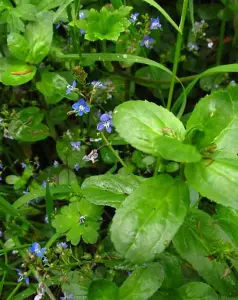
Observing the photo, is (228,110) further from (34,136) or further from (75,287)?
(34,136)

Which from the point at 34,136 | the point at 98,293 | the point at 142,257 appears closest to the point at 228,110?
the point at 142,257

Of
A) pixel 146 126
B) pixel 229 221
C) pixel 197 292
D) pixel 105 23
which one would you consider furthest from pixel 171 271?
pixel 105 23

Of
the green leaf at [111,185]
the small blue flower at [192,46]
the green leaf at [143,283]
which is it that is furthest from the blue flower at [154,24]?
the green leaf at [143,283]

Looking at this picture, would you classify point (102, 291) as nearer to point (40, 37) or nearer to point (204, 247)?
point (204, 247)

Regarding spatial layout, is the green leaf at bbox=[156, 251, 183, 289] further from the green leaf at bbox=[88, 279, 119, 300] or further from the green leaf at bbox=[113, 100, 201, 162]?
the green leaf at bbox=[113, 100, 201, 162]

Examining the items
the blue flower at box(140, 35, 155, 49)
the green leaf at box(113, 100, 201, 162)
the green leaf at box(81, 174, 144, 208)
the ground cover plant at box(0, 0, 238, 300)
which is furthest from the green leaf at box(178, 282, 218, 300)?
the blue flower at box(140, 35, 155, 49)

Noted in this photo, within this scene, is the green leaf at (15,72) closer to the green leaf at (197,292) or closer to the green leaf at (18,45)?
the green leaf at (18,45)
